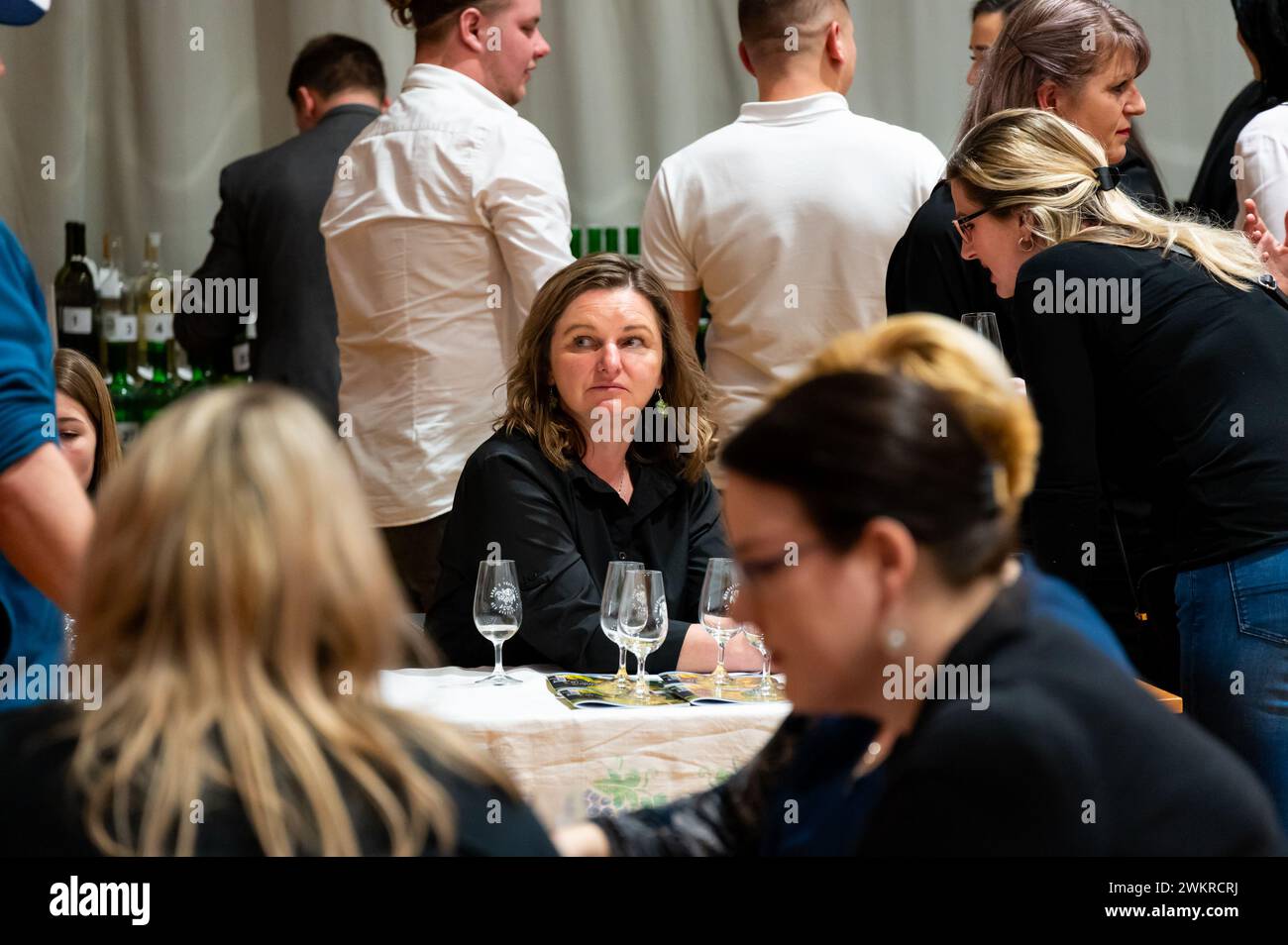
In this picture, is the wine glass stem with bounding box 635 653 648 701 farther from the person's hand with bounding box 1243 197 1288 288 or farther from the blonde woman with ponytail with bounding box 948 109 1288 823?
the person's hand with bounding box 1243 197 1288 288

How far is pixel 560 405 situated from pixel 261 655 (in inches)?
64.5

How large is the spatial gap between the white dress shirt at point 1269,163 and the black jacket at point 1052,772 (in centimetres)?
193

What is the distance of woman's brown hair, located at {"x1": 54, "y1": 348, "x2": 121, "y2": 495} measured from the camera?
259 centimetres

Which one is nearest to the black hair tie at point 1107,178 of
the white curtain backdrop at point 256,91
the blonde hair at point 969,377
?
the blonde hair at point 969,377

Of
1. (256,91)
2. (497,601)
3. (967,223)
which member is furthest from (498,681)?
(256,91)

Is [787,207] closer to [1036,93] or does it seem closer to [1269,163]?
[1036,93]

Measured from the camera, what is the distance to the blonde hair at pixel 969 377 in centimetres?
111

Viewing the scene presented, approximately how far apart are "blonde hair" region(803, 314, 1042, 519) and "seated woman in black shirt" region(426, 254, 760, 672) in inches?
47.0

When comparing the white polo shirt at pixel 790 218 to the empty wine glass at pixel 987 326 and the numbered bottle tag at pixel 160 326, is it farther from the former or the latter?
the numbered bottle tag at pixel 160 326

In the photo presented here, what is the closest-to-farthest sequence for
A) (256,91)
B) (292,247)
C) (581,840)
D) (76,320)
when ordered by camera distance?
(581,840) < (292,247) < (76,320) < (256,91)

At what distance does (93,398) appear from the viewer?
2615 mm

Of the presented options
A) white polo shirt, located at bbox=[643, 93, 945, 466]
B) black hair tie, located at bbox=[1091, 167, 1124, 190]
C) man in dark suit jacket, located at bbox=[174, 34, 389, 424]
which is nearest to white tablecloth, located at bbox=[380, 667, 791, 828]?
black hair tie, located at bbox=[1091, 167, 1124, 190]

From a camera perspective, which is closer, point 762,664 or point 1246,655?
point 1246,655

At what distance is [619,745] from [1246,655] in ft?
2.83
